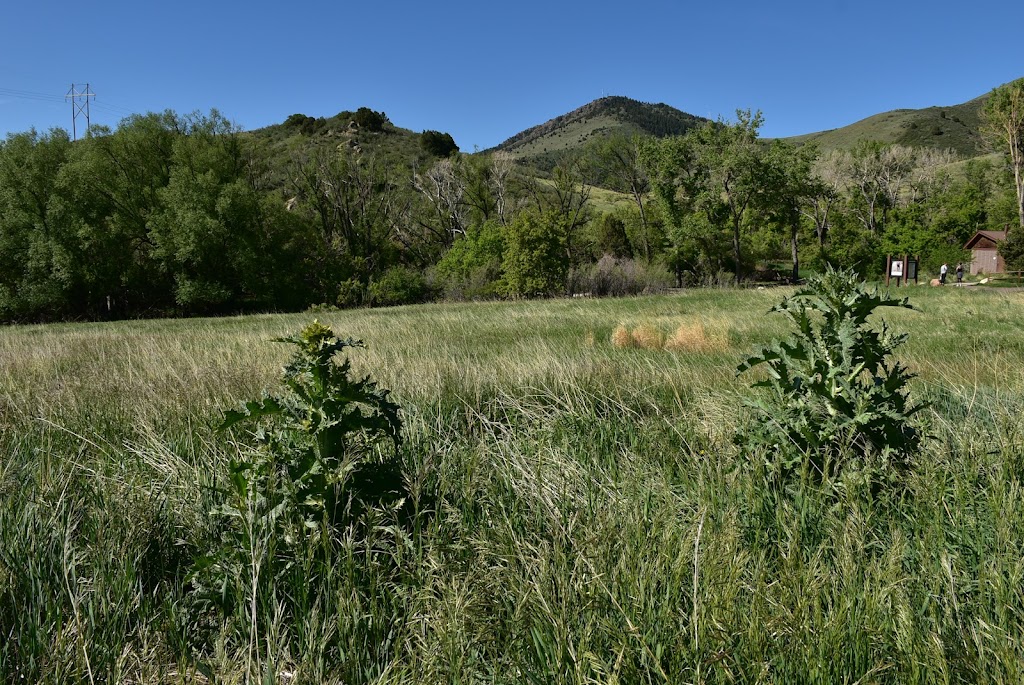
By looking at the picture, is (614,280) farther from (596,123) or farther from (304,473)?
(596,123)

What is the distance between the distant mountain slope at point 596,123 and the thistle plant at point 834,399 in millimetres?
160367

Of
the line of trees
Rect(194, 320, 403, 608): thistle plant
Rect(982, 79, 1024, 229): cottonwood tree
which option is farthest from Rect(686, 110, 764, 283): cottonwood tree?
Rect(194, 320, 403, 608): thistle plant

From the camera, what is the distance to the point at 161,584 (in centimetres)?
230

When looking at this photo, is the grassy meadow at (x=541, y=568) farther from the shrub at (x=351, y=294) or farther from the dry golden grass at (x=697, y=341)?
the shrub at (x=351, y=294)

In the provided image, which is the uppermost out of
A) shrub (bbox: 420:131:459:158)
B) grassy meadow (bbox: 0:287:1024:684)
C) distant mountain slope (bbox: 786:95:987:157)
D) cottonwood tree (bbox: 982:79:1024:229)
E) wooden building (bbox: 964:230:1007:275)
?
distant mountain slope (bbox: 786:95:987:157)

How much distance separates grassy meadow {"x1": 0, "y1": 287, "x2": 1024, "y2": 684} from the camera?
66.2 inches

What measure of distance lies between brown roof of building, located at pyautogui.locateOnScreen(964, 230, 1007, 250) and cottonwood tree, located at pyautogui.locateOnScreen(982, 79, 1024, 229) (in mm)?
7701

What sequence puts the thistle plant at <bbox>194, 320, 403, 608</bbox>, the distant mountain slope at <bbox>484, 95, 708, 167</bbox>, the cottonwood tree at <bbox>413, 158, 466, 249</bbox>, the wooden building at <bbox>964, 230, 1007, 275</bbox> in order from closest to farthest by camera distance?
the thistle plant at <bbox>194, 320, 403, 608</bbox> < the cottonwood tree at <bbox>413, 158, 466, 249</bbox> < the wooden building at <bbox>964, 230, 1007, 275</bbox> < the distant mountain slope at <bbox>484, 95, 708, 167</bbox>

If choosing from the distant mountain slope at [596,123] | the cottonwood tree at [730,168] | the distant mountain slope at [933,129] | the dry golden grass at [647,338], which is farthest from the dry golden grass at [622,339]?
the distant mountain slope at [596,123]

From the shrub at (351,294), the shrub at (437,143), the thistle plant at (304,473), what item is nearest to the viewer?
the thistle plant at (304,473)

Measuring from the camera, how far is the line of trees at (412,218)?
31719mm

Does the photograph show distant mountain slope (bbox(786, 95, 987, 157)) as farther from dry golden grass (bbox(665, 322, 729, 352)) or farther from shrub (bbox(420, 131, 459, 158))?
dry golden grass (bbox(665, 322, 729, 352))

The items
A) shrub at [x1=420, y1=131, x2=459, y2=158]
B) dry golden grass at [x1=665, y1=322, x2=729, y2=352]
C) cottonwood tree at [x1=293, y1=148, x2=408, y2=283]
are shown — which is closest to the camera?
dry golden grass at [x1=665, y1=322, x2=729, y2=352]

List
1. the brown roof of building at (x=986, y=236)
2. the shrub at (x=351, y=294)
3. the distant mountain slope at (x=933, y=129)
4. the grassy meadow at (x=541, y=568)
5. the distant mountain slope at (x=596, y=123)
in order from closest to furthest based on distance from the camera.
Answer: the grassy meadow at (x=541, y=568)
the shrub at (x=351, y=294)
the brown roof of building at (x=986, y=236)
the distant mountain slope at (x=933, y=129)
the distant mountain slope at (x=596, y=123)
